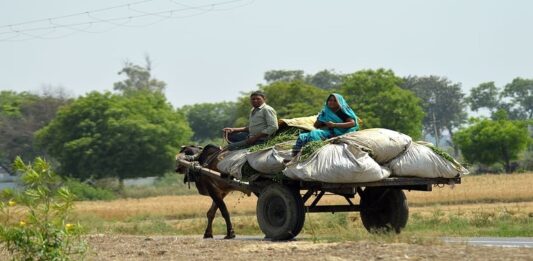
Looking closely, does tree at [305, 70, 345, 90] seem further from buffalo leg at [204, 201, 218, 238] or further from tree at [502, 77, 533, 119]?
buffalo leg at [204, 201, 218, 238]

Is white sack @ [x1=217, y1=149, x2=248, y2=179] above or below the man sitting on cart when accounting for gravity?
below

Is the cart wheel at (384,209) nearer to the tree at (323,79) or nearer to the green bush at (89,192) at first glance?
the green bush at (89,192)

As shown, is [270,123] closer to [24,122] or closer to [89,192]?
[89,192]

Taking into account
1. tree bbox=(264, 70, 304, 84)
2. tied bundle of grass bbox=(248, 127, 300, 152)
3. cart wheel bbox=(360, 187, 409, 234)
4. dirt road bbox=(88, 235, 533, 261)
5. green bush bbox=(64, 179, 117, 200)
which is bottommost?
green bush bbox=(64, 179, 117, 200)

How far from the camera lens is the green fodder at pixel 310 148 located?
15.7m

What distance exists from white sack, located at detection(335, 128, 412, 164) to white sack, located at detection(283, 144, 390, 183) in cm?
23

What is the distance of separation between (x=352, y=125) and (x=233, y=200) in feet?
107

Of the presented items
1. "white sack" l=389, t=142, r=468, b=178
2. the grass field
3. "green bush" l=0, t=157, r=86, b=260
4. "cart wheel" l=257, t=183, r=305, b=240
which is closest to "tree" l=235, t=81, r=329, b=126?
the grass field

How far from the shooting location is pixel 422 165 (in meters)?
15.7

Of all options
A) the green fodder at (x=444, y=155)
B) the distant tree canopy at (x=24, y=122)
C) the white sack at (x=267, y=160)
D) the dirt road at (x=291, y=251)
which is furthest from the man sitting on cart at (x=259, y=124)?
the distant tree canopy at (x=24, y=122)

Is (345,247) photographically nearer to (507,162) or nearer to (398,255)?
(398,255)

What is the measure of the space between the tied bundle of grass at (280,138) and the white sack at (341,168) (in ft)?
4.68

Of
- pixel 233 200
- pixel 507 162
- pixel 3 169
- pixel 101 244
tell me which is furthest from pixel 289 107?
pixel 101 244

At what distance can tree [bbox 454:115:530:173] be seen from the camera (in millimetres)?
81312
